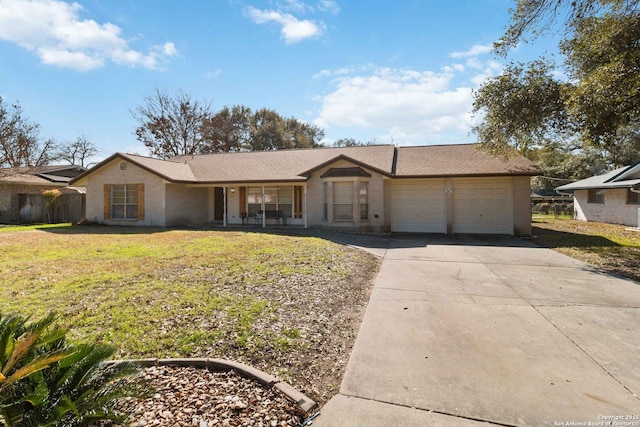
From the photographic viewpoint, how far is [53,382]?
2.30 m

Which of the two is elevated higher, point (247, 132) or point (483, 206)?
point (247, 132)

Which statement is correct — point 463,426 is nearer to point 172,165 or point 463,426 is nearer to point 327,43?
point 327,43

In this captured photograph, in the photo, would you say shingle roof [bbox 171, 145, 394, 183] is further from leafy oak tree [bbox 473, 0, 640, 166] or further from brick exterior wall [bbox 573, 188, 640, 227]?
brick exterior wall [bbox 573, 188, 640, 227]

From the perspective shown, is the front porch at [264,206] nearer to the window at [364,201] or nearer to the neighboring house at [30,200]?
the window at [364,201]

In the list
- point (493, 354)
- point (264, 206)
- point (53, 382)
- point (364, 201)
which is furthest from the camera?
point (264, 206)

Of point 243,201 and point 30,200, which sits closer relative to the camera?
point 243,201

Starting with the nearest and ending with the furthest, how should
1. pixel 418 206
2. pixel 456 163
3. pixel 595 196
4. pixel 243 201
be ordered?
pixel 418 206
pixel 456 163
pixel 243 201
pixel 595 196

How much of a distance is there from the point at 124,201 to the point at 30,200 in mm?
10112

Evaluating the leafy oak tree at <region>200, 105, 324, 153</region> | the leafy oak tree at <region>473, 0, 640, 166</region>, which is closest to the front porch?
the leafy oak tree at <region>473, 0, 640, 166</region>

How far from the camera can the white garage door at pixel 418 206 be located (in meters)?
15.7

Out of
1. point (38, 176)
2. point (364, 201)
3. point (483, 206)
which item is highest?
point (38, 176)

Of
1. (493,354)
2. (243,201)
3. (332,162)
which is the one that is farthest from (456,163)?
(493,354)

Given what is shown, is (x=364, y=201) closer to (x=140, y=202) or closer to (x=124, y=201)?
(x=140, y=202)

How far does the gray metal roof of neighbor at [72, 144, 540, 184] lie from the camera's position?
15219 mm
